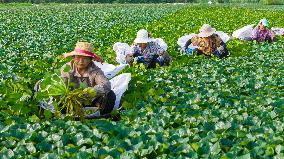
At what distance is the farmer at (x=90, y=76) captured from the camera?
7.35 m

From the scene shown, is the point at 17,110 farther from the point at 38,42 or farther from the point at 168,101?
the point at 38,42

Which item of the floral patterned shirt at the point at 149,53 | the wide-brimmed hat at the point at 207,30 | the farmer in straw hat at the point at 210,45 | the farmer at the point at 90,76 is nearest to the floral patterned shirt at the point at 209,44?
the farmer in straw hat at the point at 210,45

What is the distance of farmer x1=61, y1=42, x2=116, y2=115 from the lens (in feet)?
24.1

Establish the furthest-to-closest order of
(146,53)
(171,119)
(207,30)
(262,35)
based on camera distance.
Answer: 1. (262,35)
2. (207,30)
3. (146,53)
4. (171,119)

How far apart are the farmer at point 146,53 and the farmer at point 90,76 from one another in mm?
3517

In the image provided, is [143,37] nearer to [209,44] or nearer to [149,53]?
[149,53]

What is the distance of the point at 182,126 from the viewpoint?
5.88 meters

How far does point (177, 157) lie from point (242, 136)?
0.97 metres

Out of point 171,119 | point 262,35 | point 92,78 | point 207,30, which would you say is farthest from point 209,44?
point 171,119

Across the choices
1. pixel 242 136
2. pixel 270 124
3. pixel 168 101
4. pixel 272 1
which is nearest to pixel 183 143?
pixel 242 136

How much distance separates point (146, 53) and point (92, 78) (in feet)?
12.4

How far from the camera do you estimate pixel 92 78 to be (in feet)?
24.6

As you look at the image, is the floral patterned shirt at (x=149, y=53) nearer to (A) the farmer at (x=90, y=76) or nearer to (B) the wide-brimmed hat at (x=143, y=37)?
(B) the wide-brimmed hat at (x=143, y=37)

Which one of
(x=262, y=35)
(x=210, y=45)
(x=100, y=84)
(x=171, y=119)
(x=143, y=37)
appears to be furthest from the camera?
(x=262, y=35)
